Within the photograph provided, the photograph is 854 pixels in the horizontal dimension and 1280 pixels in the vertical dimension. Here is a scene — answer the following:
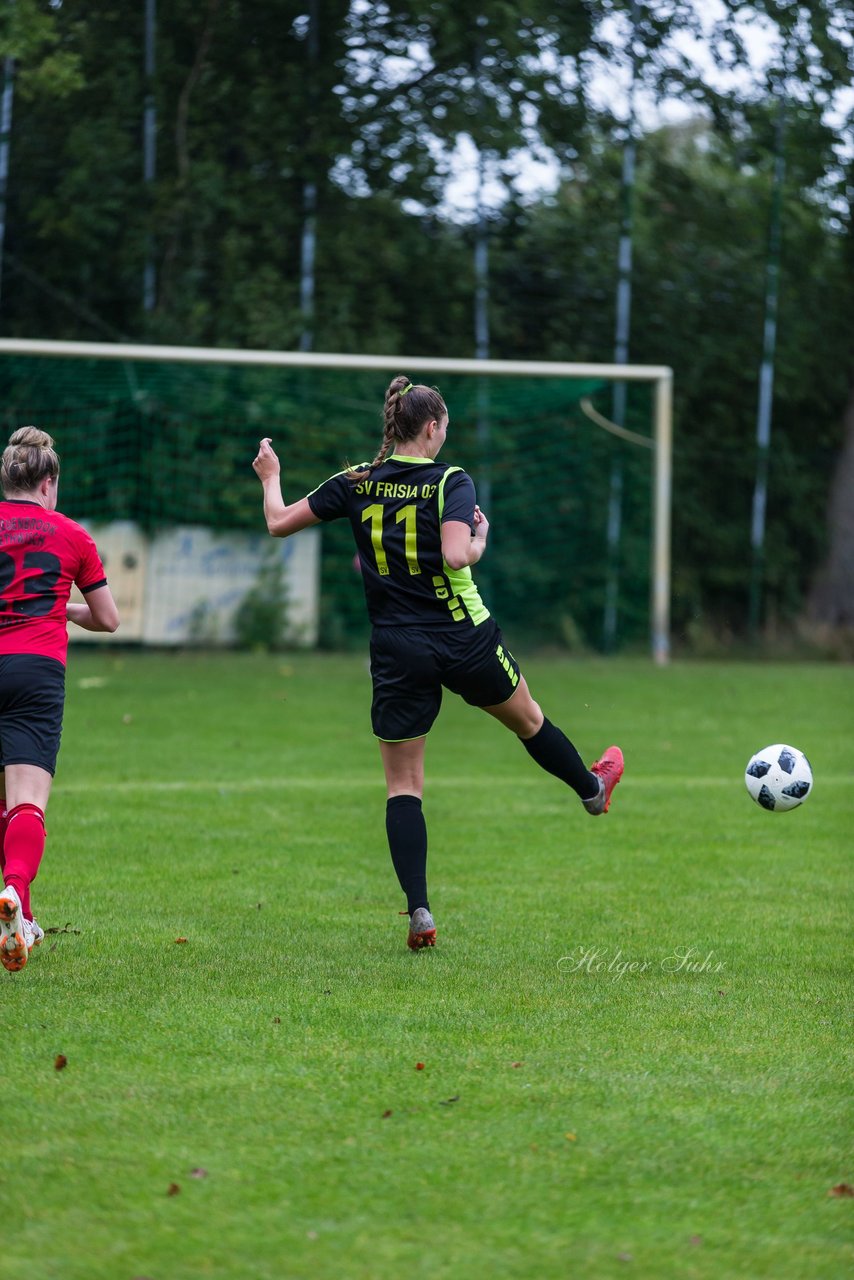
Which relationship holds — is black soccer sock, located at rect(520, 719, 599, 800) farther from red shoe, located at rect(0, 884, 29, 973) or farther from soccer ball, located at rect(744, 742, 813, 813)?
red shoe, located at rect(0, 884, 29, 973)

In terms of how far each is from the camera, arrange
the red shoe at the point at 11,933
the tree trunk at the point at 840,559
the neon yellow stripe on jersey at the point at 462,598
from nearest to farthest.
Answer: the red shoe at the point at 11,933 < the neon yellow stripe on jersey at the point at 462,598 < the tree trunk at the point at 840,559

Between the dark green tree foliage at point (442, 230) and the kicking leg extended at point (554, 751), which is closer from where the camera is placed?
the kicking leg extended at point (554, 751)

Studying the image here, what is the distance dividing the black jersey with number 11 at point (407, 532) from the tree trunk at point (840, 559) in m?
15.4

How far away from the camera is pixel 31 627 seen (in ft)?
16.6

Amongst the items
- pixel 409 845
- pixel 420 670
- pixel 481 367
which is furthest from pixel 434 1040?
pixel 481 367

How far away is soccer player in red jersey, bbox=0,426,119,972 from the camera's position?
5004 mm

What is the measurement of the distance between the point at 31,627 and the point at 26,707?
25cm

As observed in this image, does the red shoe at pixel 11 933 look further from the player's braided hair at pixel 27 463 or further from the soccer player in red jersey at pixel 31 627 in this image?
the player's braided hair at pixel 27 463

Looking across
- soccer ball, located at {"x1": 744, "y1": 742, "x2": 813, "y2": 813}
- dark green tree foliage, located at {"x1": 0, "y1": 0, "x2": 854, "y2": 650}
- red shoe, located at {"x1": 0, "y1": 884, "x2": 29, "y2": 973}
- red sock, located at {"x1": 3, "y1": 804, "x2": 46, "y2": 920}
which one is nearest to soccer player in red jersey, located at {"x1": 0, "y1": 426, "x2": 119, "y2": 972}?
red sock, located at {"x1": 3, "y1": 804, "x2": 46, "y2": 920}

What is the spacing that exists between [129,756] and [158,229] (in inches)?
411

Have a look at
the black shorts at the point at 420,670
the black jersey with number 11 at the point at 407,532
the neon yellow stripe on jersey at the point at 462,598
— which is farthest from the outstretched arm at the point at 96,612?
the neon yellow stripe on jersey at the point at 462,598

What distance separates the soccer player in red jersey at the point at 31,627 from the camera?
5.00 meters

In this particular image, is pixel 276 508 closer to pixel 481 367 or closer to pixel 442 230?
pixel 481 367

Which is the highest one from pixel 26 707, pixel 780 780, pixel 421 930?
pixel 26 707
